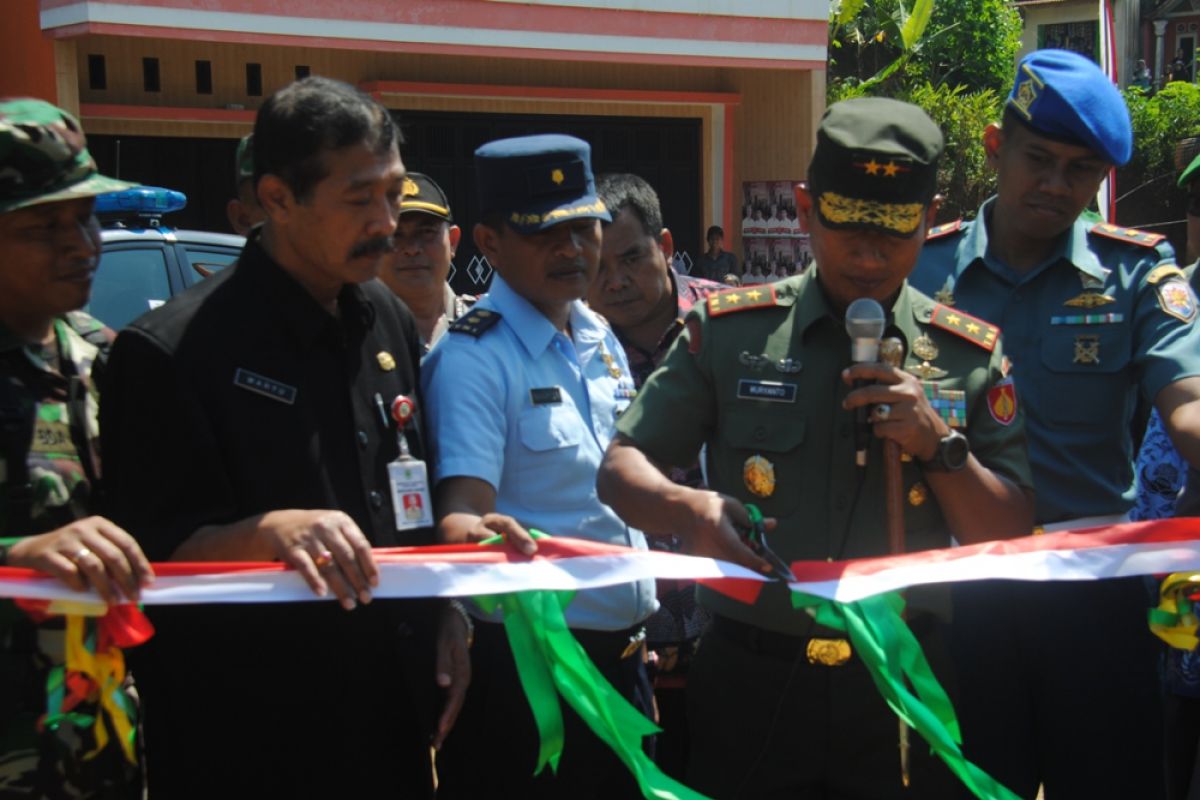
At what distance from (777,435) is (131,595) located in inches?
49.7

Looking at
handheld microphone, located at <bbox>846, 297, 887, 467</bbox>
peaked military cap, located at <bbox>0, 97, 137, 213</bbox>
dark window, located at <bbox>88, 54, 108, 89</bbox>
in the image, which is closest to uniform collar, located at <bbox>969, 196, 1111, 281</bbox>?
handheld microphone, located at <bbox>846, 297, 887, 467</bbox>

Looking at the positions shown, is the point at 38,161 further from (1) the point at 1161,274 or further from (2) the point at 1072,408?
(1) the point at 1161,274

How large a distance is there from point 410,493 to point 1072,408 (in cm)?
164

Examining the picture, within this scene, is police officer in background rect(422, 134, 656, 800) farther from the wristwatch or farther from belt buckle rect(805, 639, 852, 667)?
the wristwatch

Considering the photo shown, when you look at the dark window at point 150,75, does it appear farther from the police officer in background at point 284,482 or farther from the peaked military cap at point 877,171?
the peaked military cap at point 877,171

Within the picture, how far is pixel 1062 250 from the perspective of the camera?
3.42 m

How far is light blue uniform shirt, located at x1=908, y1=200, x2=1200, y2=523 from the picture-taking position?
3.30m

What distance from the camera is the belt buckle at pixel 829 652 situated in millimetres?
2697

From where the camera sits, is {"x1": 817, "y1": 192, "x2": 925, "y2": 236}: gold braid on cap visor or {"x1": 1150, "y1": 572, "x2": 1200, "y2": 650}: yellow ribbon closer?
{"x1": 817, "y1": 192, "x2": 925, "y2": 236}: gold braid on cap visor

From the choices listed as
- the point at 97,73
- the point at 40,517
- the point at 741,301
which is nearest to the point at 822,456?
the point at 741,301

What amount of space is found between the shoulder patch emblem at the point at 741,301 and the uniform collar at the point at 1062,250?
0.87m

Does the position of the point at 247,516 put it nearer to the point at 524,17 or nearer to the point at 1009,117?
the point at 1009,117

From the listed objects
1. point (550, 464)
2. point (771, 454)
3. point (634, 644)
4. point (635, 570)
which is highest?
point (771, 454)

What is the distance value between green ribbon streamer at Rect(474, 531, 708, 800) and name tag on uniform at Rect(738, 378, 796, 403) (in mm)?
512
